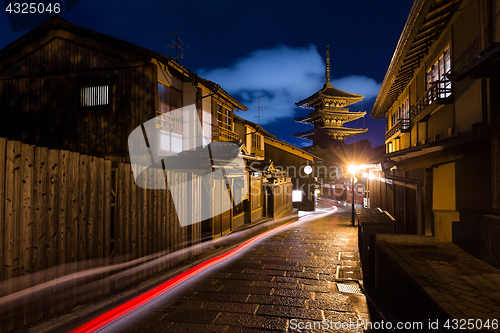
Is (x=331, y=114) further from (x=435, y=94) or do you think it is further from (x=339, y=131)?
(x=435, y=94)

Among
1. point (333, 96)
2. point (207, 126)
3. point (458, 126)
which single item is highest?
point (333, 96)

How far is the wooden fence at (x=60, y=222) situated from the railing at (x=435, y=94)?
374 inches

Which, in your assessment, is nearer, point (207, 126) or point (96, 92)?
point (96, 92)

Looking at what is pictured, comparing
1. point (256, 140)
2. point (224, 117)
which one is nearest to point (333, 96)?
point (256, 140)

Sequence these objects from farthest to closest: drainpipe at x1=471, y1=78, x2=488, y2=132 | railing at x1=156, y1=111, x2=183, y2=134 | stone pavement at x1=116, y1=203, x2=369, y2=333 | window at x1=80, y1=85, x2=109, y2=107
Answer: window at x1=80, y1=85, x2=109, y2=107 → railing at x1=156, y1=111, x2=183, y2=134 → drainpipe at x1=471, y1=78, x2=488, y2=132 → stone pavement at x1=116, y1=203, x2=369, y2=333

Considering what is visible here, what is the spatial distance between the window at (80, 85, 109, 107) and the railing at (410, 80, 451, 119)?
47.2 feet

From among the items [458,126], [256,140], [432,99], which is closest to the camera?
[458,126]

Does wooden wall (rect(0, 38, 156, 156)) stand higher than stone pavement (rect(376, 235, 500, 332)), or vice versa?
wooden wall (rect(0, 38, 156, 156))

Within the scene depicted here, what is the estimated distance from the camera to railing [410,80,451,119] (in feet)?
28.1

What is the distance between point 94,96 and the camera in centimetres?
1344

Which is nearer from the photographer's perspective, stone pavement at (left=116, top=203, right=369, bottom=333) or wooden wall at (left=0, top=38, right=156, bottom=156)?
stone pavement at (left=116, top=203, right=369, bottom=333)

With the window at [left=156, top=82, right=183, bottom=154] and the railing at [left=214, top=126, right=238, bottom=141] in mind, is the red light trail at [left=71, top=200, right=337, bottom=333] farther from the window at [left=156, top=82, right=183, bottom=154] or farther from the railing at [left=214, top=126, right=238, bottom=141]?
the railing at [left=214, top=126, right=238, bottom=141]

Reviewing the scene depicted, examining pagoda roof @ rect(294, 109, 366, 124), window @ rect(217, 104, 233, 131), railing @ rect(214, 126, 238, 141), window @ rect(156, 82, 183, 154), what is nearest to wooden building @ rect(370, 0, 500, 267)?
window @ rect(156, 82, 183, 154)

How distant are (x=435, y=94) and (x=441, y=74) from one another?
80 cm
